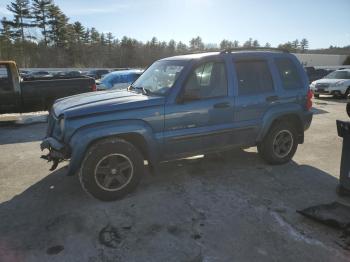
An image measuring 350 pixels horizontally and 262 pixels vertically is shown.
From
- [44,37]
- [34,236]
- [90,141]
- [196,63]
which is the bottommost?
[34,236]

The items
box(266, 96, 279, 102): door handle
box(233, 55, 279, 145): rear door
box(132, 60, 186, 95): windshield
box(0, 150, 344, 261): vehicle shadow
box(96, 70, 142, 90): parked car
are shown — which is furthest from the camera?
box(96, 70, 142, 90): parked car

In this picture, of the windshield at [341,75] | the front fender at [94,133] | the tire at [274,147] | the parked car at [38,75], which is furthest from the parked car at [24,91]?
the windshield at [341,75]

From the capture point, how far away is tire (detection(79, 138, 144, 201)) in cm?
425

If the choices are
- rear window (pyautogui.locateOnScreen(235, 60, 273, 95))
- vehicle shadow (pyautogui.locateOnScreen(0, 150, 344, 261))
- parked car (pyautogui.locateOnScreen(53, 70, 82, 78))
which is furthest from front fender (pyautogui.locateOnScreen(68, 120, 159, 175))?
parked car (pyautogui.locateOnScreen(53, 70, 82, 78))

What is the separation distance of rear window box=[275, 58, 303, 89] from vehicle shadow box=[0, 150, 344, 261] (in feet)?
4.66

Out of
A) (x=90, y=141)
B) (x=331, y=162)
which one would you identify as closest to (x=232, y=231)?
(x=90, y=141)

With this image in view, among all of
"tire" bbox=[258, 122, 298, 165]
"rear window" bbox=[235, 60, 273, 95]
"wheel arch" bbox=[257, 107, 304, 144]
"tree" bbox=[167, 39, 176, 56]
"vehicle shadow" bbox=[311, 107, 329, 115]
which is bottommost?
"vehicle shadow" bbox=[311, 107, 329, 115]

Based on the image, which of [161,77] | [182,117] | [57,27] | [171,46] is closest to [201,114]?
[182,117]

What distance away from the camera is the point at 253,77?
541 centimetres

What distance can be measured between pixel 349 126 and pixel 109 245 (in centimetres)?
327

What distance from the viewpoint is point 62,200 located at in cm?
454

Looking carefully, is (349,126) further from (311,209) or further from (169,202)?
(169,202)

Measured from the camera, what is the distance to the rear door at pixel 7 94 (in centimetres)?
1005

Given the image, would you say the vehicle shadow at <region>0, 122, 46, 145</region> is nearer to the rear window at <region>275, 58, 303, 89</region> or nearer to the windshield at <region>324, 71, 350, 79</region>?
the rear window at <region>275, 58, 303, 89</region>
